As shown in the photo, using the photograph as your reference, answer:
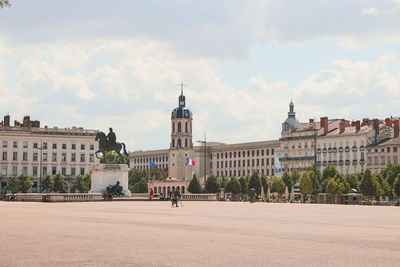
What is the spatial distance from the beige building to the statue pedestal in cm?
5948

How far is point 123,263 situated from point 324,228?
10559mm

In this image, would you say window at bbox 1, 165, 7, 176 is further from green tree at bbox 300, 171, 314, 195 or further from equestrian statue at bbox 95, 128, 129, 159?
equestrian statue at bbox 95, 128, 129, 159

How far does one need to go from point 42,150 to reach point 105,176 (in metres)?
62.9

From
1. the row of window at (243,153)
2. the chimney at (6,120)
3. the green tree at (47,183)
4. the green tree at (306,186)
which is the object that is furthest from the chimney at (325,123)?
the chimney at (6,120)

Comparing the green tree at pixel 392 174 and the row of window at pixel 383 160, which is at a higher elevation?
the row of window at pixel 383 160

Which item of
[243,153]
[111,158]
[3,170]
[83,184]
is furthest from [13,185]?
[243,153]

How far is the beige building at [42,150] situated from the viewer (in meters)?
129

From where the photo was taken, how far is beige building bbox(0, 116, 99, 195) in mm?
129125

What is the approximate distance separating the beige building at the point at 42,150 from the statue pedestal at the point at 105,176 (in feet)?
195

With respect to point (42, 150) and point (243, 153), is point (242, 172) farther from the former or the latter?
point (42, 150)

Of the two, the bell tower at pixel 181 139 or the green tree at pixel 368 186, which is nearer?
the green tree at pixel 368 186

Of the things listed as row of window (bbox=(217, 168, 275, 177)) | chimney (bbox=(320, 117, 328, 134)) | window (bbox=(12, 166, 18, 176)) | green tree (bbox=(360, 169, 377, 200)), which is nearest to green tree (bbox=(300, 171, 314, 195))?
green tree (bbox=(360, 169, 377, 200))

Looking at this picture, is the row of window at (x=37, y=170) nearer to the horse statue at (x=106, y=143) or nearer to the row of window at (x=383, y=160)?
the row of window at (x=383, y=160)

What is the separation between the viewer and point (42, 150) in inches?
5133
